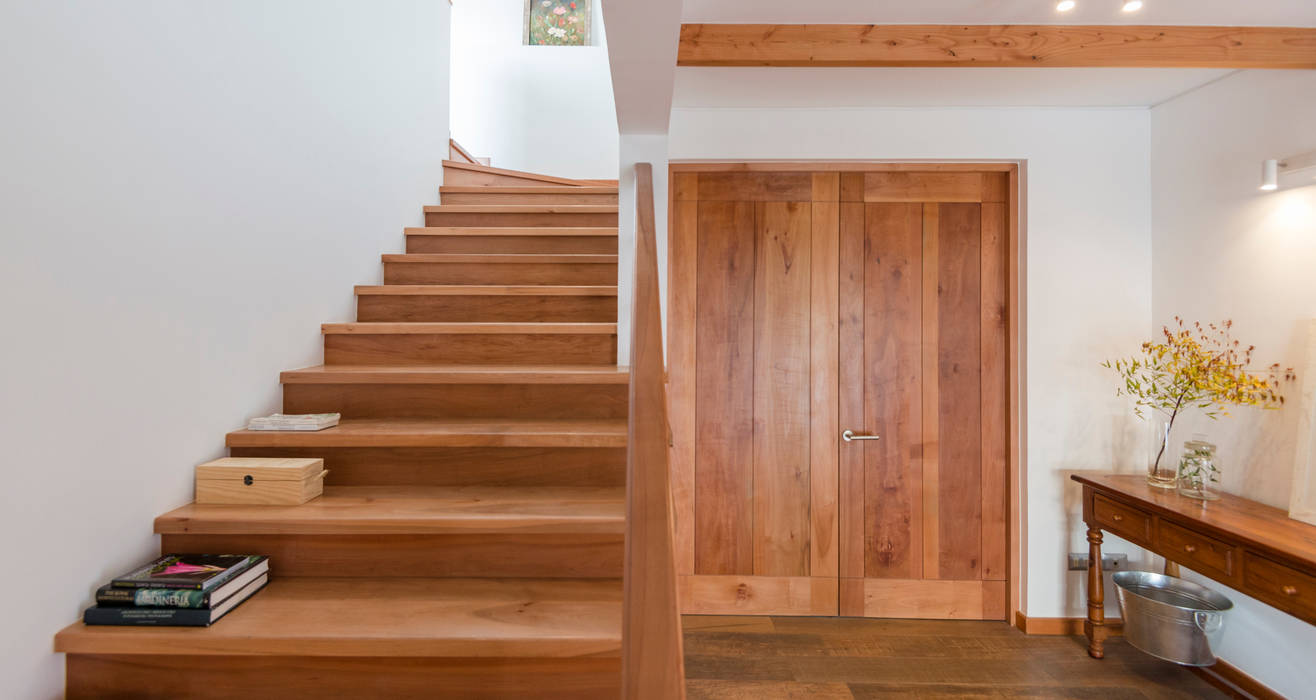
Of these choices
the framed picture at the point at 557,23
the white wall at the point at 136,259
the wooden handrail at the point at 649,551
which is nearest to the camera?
the wooden handrail at the point at 649,551

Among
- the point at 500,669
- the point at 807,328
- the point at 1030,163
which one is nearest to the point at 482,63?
the point at 807,328

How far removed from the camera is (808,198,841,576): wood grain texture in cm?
296

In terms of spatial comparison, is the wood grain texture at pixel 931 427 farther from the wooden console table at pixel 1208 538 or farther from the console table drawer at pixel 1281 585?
the console table drawer at pixel 1281 585

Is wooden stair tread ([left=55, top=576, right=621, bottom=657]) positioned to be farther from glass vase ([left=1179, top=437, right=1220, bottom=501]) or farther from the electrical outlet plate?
the electrical outlet plate

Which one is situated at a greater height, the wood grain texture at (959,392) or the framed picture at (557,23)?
the framed picture at (557,23)

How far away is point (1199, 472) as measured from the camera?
7.67 feet

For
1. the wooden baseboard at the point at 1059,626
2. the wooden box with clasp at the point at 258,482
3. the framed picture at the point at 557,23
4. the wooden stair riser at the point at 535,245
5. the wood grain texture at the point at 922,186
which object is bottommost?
the wooden baseboard at the point at 1059,626

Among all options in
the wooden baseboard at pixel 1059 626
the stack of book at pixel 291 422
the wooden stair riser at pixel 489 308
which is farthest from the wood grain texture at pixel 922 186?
the stack of book at pixel 291 422

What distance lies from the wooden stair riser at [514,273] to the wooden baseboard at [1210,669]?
239cm

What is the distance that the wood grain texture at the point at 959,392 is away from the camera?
116 inches

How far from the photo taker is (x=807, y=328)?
9.77ft

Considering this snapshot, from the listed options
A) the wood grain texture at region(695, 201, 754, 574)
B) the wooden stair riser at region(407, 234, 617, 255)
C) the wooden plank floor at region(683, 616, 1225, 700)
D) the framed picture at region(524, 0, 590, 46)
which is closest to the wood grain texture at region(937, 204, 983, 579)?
the wooden plank floor at region(683, 616, 1225, 700)

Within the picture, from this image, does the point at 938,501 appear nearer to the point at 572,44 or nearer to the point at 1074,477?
the point at 1074,477

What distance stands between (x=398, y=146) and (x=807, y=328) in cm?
211
